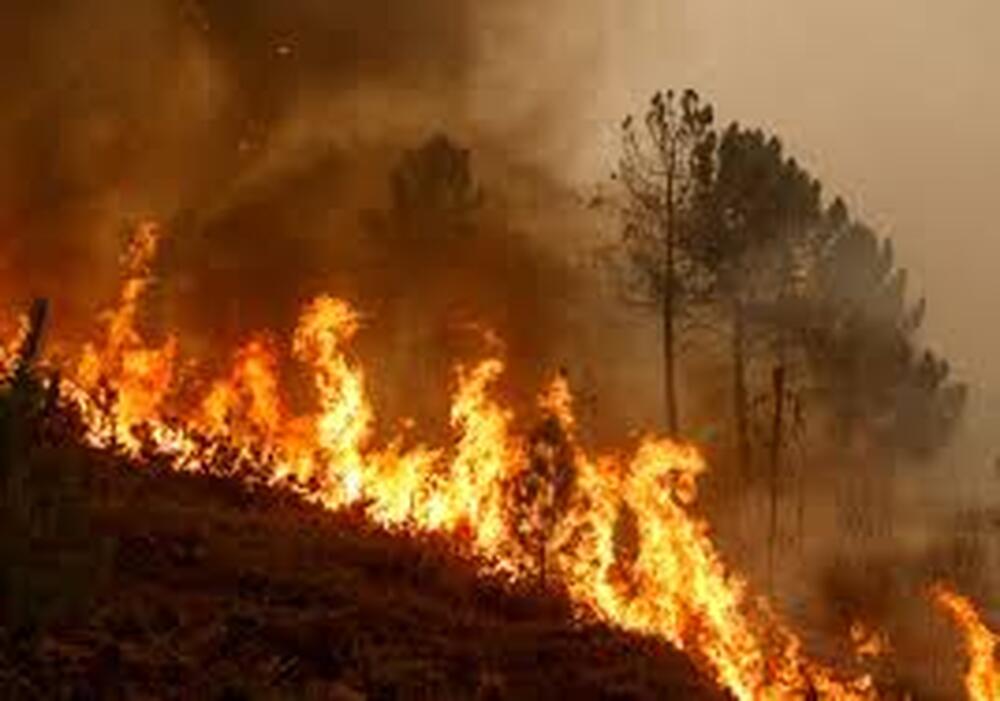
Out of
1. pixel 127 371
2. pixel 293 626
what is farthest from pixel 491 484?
pixel 293 626

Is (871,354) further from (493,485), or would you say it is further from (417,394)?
(493,485)

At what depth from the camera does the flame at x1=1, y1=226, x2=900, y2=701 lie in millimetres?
22250

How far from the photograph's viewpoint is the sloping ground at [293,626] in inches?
585

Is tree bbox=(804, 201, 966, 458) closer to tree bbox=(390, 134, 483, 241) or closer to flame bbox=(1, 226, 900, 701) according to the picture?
tree bbox=(390, 134, 483, 241)

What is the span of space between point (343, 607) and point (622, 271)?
2801 cm

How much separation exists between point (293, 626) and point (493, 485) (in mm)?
8743

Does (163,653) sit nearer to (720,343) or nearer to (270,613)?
(270,613)

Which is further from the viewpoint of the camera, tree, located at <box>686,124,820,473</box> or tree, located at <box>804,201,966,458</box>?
tree, located at <box>804,201,966,458</box>

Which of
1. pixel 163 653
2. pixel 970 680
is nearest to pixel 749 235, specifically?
pixel 970 680

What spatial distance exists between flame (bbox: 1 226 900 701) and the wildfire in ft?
0.10

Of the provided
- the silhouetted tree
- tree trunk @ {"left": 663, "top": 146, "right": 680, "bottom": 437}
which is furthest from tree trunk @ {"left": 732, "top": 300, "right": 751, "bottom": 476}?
the silhouetted tree

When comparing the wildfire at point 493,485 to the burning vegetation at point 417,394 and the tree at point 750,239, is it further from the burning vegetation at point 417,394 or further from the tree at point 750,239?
the tree at point 750,239

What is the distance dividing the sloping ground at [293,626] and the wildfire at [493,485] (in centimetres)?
160

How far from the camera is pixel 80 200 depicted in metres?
30.5
